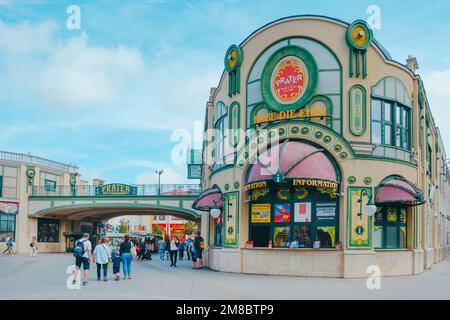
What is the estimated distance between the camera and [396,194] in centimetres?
2078

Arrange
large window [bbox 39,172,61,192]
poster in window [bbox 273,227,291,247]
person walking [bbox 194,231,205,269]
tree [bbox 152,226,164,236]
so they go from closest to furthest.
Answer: poster in window [bbox 273,227,291,247], person walking [bbox 194,231,205,269], large window [bbox 39,172,61,192], tree [bbox 152,226,164,236]

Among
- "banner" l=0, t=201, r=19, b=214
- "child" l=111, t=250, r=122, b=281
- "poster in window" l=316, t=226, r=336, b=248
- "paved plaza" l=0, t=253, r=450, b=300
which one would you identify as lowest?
"paved plaza" l=0, t=253, r=450, b=300

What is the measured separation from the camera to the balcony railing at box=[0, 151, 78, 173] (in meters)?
45.5

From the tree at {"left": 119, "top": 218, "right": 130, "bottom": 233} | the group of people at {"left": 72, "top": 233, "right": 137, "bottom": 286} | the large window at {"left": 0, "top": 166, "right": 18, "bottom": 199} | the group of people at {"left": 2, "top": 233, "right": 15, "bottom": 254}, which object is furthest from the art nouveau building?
the tree at {"left": 119, "top": 218, "right": 130, "bottom": 233}

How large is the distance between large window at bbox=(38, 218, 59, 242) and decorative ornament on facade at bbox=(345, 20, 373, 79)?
34094 millimetres

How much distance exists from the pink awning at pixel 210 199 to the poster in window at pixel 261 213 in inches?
86.6

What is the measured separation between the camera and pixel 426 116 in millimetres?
27453

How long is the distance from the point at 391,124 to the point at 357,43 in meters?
3.59

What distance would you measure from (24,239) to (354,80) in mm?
33524

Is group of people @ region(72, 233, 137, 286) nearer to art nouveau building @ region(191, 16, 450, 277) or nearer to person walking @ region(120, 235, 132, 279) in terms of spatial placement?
person walking @ region(120, 235, 132, 279)

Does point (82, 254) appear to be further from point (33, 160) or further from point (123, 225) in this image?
point (123, 225)

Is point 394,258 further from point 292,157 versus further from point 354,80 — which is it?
point 354,80

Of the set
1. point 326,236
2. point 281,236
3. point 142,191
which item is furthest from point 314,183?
point 142,191
